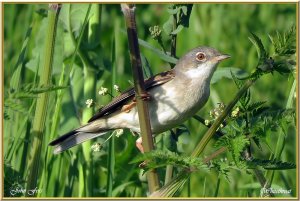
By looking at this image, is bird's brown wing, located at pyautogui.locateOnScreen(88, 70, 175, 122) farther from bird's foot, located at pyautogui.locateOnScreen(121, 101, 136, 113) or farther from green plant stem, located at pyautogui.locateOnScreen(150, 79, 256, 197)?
green plant stem, located at pyautogui.locateOnScreen(150, 79, 256, 197)

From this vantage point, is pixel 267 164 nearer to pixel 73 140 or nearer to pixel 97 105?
pixel 97 105

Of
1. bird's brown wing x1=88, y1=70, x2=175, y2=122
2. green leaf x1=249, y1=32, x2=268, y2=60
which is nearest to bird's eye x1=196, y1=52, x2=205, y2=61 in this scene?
bird's brown wing x1=88, y1=70, x2=175, y2=122

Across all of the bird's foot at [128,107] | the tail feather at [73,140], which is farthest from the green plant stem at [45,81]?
A: the bird's foot at [128,107]

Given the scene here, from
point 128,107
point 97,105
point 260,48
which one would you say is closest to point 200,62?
point 128,107

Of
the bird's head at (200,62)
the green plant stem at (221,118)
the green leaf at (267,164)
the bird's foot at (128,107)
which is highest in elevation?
the bird's head at (200,62)

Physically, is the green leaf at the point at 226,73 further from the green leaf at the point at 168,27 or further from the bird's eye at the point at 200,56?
the green leaf at the point at 168,27

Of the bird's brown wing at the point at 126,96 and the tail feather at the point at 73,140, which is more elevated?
the bird's brown wing at the point at 126,96

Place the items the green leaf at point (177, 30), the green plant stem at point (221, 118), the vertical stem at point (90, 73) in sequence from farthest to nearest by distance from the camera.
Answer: the vertical stem at point (90, 73), the green leaf at point (177, 30), the green plant stem at point (221, 118)
